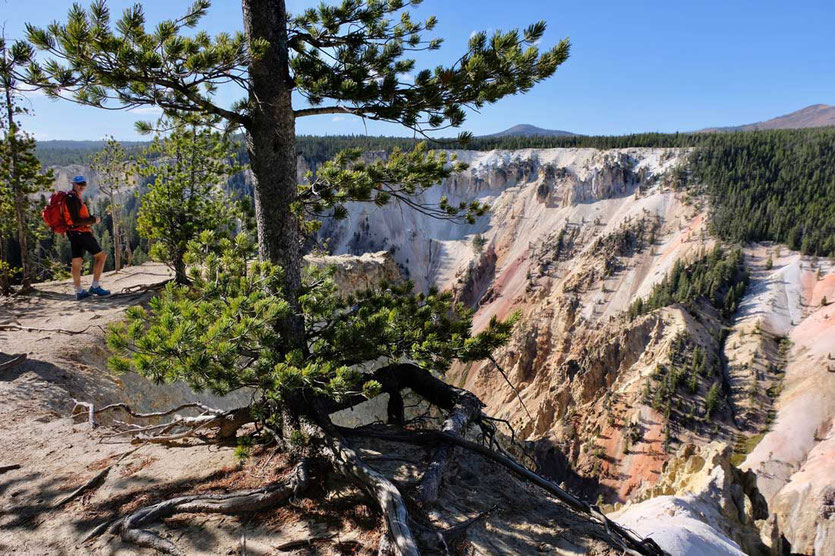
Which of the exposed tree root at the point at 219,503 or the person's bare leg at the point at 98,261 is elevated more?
the person's bare leg at the point at 98,261

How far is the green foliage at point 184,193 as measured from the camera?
1016 centimetres

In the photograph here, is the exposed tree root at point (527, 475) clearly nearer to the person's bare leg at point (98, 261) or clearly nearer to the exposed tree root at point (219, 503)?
the exposed tree root at point (219, 503)

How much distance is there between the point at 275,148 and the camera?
13.9 ft

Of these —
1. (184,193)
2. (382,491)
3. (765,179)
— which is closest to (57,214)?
(184,193)

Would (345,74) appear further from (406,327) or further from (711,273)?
(711,273)

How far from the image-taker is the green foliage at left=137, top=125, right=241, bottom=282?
33.3 ft

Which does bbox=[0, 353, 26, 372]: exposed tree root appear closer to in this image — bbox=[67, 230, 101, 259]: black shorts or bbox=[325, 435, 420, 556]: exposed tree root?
bbox=[67, 230, 101, 259]: black shorts

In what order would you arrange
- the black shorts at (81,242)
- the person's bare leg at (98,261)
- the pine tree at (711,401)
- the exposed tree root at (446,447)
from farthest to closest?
the pine tree at (711,401), the person's bare leg at (98,261), the black shorts at (81,242), the exposed tree root at (446,447)

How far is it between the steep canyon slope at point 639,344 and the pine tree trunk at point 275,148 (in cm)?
555

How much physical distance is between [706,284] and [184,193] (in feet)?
189

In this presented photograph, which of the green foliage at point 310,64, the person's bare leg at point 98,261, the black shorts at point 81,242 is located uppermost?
the green foliage at point 310,64

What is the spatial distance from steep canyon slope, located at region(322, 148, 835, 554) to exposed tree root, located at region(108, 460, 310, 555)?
485 cm

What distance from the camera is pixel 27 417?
6.11 m

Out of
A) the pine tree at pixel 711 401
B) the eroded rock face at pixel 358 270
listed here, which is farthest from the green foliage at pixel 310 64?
the pine tree at pixel 711 401
